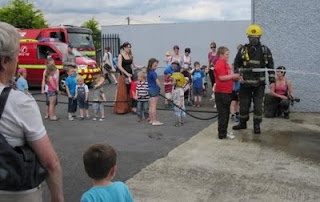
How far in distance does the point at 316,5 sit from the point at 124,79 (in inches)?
198

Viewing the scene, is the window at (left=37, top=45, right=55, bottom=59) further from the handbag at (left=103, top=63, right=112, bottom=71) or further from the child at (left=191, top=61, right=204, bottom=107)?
the child at (left=191, top=61, right=204, bottom=107)

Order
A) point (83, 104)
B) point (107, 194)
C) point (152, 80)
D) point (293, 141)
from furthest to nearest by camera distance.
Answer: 1. point (83, 104)
2. point (152, 80)
3. point (293, 141)
4. point (107, 194)

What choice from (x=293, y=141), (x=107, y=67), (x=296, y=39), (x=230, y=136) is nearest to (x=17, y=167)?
(x=230, y=136)

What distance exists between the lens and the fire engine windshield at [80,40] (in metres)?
21.7

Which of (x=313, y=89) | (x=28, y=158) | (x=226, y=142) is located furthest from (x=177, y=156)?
(x=313, y=89)

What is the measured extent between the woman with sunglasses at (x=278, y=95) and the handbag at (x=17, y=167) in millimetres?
8138

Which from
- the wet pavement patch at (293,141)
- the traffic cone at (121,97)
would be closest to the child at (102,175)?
the wet pavement patch at (293,141)

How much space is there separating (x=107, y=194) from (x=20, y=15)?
33.1 m

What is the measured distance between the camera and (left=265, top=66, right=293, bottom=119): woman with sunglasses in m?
9.59

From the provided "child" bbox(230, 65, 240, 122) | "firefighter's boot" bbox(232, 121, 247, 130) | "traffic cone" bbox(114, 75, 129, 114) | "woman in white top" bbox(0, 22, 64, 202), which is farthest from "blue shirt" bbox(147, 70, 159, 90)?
"woman in white top" bbox(0, 22, 64, 202)

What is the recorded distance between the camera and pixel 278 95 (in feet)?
31.4

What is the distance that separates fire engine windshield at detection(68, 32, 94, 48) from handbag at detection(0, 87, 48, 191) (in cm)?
2015

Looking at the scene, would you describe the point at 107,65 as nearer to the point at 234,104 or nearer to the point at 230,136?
the point at 234,104

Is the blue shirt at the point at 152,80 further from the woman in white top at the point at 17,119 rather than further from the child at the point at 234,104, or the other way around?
the woman in white top at the point at 17,119
